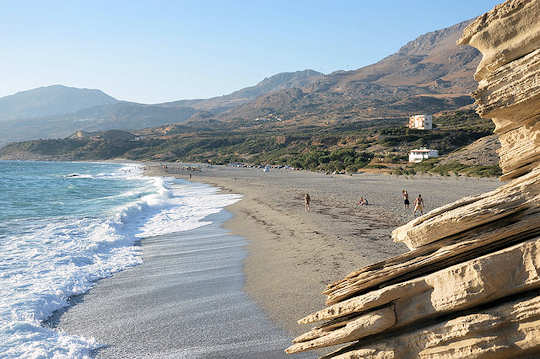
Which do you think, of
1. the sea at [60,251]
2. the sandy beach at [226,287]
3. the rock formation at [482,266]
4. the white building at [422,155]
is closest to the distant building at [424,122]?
the white building at [422,155]

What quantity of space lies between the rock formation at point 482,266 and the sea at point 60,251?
6107 millimetres

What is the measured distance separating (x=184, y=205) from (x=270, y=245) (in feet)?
60.7

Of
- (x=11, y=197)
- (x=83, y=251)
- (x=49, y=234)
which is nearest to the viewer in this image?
(x=83, y=251)

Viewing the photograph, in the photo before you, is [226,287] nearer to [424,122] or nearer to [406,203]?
[406,203]

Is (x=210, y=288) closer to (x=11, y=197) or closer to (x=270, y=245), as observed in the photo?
(x=270, y=245)

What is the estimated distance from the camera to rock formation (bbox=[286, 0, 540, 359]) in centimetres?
469

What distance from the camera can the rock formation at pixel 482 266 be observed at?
185 inches

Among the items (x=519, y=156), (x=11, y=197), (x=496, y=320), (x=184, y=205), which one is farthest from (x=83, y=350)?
(x=11, y=197)

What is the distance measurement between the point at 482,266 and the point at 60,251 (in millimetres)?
16613

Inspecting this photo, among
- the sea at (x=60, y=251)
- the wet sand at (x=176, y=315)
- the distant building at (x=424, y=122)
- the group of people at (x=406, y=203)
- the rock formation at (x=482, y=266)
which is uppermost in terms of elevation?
the distant building at (x=424, y=122)

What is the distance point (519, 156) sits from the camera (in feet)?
18.3

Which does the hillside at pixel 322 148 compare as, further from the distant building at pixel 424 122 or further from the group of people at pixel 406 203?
the group of people at pixel 406 203

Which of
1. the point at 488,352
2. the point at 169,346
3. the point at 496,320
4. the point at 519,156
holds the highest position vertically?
the point at 519,156

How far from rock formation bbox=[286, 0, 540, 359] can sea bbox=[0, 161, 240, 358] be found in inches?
240
